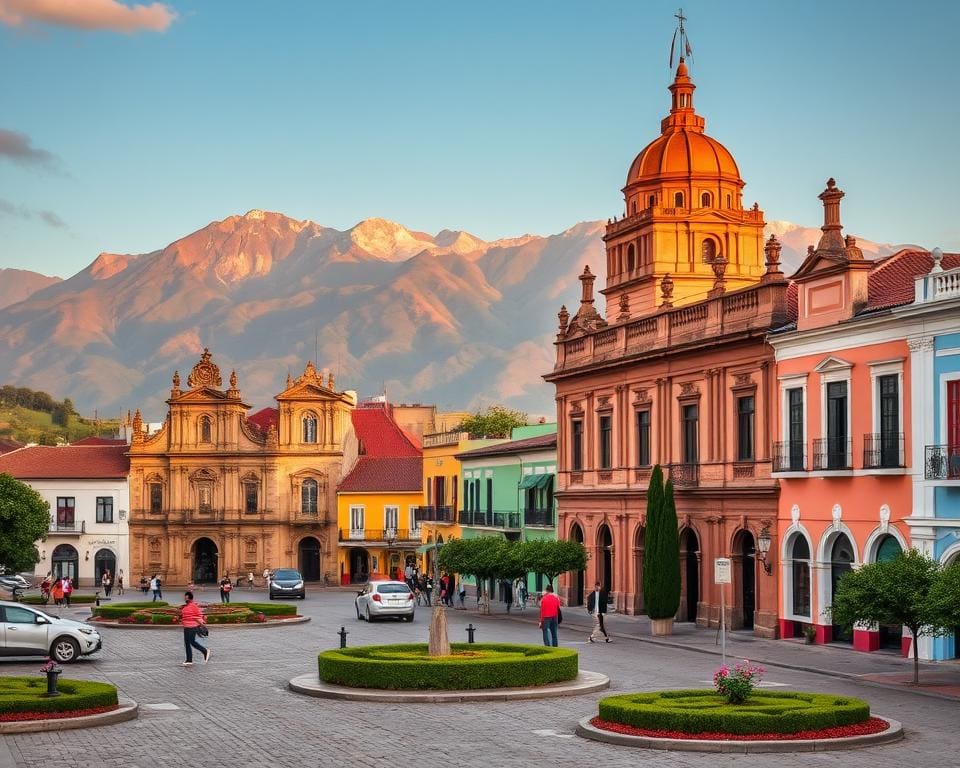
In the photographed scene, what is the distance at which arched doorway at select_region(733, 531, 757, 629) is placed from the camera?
45500mm

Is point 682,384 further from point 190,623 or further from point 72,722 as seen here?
point 72,722

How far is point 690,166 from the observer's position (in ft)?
217

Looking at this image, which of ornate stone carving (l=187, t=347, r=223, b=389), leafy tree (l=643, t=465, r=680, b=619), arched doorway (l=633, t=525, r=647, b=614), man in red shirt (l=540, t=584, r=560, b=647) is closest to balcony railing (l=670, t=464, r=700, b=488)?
leafy tree (l=643, t=465, r=680, b=619)

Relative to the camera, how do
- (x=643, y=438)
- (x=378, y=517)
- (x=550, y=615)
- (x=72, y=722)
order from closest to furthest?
(x=72, y=722) → (x=550, y=615) → (x=643, y=438) → (x=378, y=517)

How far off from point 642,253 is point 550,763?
158 feet

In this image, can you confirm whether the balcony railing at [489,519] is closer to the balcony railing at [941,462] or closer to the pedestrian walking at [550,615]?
the pedestrian walking at [550,615]

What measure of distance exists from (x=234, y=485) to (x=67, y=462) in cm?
1133


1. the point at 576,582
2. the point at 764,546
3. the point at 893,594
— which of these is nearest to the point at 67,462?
the point at 576,582

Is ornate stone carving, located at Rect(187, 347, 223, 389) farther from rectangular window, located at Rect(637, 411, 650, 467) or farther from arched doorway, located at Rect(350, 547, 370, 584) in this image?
rectangular window, located at Rect(637, 411, 650, 467)

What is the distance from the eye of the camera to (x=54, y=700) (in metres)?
23.8

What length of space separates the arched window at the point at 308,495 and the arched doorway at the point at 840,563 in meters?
62.2

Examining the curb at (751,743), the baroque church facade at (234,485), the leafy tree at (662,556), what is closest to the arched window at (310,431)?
the baroque church facade at (234,485)

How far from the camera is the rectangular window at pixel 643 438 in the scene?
5275 centimetres

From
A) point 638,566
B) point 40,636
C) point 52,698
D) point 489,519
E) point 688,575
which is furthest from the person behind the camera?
point 489,519
